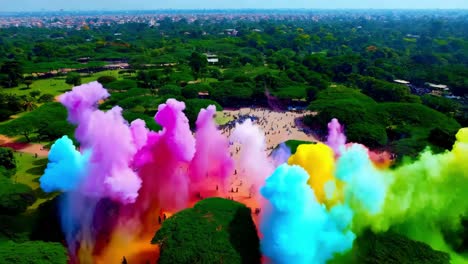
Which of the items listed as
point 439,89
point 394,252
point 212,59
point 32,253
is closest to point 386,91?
point 439,89

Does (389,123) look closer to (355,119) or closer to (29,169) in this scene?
(355,119)

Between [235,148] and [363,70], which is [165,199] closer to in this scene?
[235,148]

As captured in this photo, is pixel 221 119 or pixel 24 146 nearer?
pixel 24 146

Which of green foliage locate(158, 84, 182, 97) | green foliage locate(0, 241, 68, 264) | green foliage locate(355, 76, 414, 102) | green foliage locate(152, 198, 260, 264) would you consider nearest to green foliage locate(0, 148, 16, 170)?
green foliage locate(0, 241, 68, 264)

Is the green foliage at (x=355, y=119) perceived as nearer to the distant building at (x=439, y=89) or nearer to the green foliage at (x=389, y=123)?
the green foliage at (x=389, y=123)

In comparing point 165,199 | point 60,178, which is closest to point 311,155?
point 165,199

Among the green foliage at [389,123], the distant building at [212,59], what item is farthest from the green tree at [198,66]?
the green foliage at [389,123]
